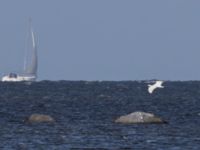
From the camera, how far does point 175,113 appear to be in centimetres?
7856

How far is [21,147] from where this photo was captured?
165ft

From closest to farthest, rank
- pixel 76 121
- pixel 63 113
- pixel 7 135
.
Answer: pixel 7 135 → pixel 76 121 → pixel 63 113

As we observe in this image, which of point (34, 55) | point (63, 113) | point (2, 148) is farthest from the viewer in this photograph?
point (34, 55)

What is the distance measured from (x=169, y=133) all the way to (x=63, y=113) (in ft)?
70.1

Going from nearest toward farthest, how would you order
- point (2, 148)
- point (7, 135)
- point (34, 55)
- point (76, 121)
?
point (2, 148)
point (7, 135)
point (76, 121)
point (34, 55)

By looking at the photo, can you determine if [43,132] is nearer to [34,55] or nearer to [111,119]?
[111,119]

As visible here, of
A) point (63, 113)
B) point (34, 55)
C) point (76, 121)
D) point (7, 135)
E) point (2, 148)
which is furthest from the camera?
point (34, 55)

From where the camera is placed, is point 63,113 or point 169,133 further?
point 63,113

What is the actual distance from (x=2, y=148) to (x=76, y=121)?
18283 mm

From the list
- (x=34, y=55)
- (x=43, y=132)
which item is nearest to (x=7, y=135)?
(x=43, y=132)

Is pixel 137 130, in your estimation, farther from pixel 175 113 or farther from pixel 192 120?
pixel 175 113

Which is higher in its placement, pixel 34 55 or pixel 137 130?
pixel 34 55

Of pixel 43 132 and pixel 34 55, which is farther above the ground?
pixel 34 55

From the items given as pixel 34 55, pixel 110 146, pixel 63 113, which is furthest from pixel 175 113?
pixel 34 55
